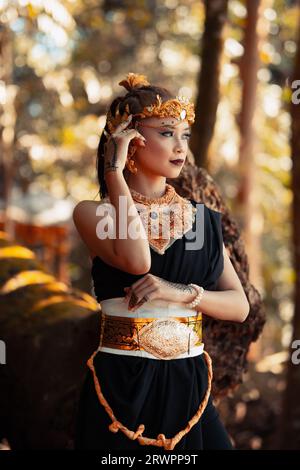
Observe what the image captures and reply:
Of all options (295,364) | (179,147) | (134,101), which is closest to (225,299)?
(179,147)

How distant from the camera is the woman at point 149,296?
284 centimetres

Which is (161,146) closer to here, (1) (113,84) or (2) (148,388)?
(2) (148,388)

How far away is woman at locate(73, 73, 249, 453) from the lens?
284 cm

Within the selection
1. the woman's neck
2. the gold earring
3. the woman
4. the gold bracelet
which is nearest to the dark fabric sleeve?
the woman

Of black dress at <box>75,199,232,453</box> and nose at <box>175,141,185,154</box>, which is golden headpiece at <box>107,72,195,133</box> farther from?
black dress at <box>75,199,232,453</box>

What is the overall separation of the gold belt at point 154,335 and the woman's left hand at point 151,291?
87 mm

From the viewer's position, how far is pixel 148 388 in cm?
288

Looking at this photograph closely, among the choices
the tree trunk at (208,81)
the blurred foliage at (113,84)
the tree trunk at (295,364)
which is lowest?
the tree trunk at (295,364)

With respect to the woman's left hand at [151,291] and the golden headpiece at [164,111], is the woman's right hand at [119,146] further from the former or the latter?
the woman's left hand at [151,291]

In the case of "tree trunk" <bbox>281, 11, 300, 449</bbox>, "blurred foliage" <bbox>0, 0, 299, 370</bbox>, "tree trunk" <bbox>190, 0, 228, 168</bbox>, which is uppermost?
"blurred foliage" <bbox>0, 0, 299, 370</bbox>

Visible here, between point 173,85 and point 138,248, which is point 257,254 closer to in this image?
point 173,85

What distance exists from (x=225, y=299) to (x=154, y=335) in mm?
339

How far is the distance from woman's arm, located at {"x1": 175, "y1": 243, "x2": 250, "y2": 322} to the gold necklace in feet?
0.73

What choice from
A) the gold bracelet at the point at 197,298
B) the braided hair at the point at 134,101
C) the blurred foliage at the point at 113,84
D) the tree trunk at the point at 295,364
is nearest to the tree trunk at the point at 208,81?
the tree trunk at the point at 295,364
